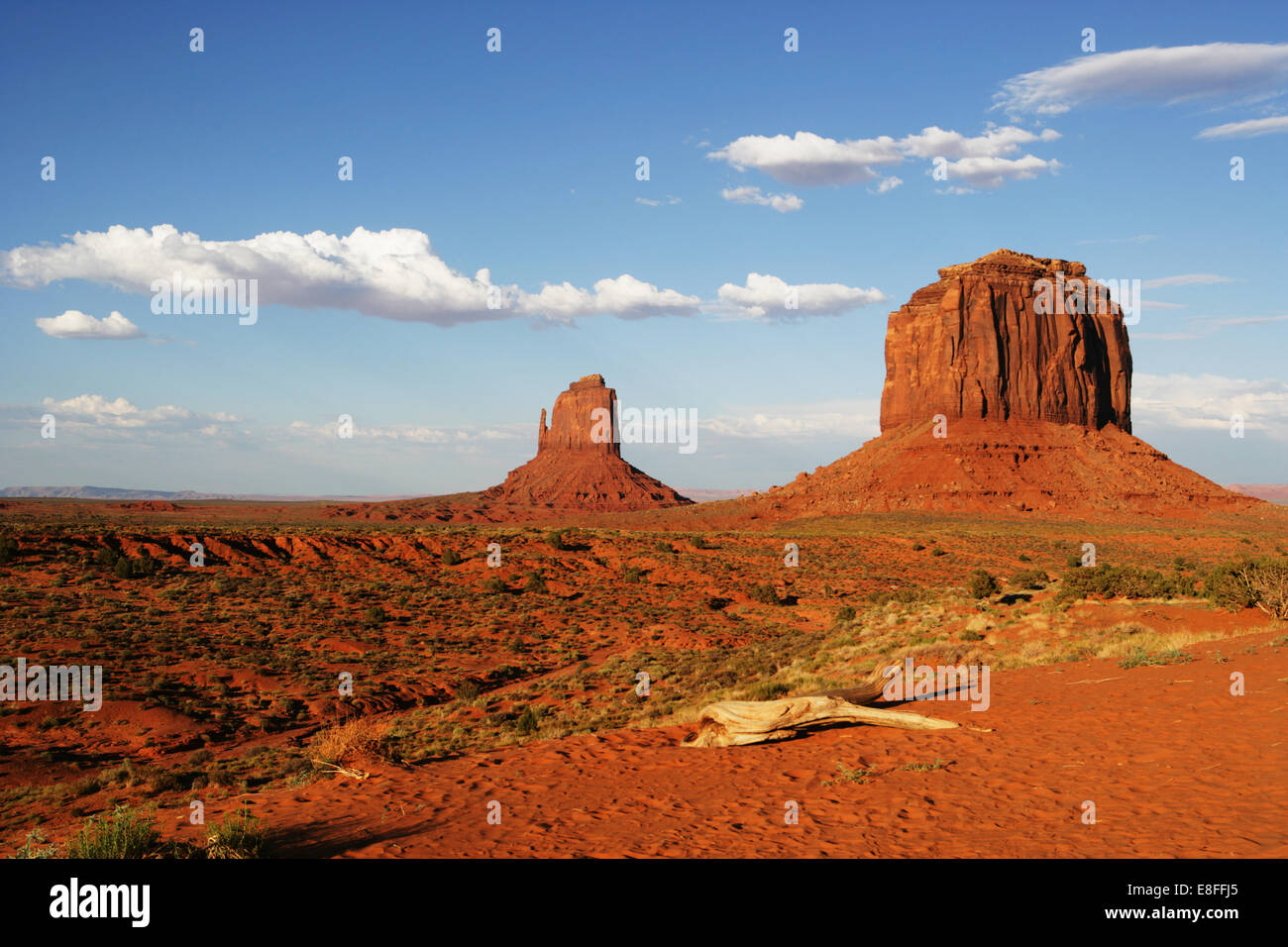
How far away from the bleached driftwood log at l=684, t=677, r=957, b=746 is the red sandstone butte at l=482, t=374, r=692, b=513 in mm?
116147

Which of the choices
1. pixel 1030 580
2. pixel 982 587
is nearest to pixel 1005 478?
pixel 1030 580

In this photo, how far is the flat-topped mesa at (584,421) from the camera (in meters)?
147

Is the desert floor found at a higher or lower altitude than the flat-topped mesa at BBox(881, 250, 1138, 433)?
lower

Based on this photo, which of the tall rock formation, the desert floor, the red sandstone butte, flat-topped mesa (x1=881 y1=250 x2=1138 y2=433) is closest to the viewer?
the desert floor

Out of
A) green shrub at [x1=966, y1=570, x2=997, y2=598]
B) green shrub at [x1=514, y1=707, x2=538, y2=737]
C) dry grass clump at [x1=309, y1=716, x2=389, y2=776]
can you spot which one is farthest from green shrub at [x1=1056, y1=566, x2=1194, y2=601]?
dry grass clump at [x1=309, y1=716, x2=389, y2=776]

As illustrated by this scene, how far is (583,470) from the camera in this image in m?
142

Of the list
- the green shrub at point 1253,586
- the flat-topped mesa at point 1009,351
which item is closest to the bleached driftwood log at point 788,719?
the green shrub at point 1253,586

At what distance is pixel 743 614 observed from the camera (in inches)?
1297

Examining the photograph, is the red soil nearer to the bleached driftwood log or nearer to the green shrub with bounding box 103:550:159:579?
the bleached driftwood log

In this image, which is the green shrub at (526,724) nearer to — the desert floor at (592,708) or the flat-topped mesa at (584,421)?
the desert floor at (592,708)

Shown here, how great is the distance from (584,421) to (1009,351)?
80139mm

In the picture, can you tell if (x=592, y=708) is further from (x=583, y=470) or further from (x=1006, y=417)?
(x=583, y=470)

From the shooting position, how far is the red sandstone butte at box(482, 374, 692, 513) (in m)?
133
